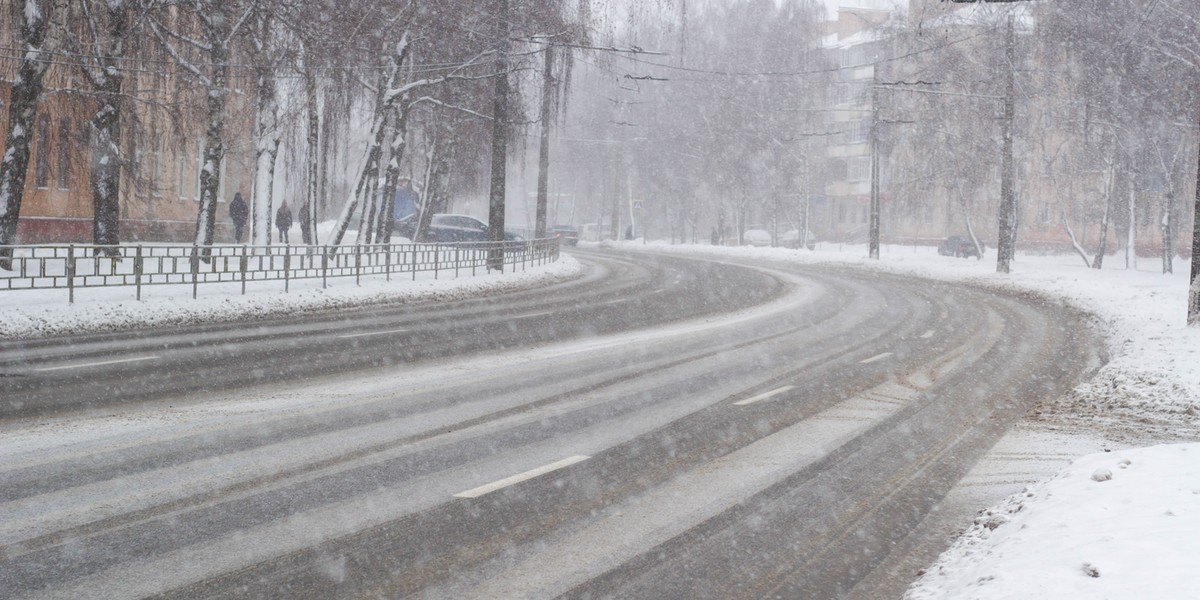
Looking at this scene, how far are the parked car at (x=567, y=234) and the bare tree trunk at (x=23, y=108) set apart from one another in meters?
47.7

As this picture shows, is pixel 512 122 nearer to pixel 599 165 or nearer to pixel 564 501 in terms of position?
pixel 564 501

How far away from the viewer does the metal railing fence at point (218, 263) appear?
1711cm

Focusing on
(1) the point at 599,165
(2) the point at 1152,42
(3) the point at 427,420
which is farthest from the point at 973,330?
(1) the point at 599,165

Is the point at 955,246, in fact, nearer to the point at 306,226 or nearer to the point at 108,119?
the point at 306,226

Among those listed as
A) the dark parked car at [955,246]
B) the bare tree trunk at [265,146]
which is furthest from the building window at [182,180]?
the dark parked car at [955,246]

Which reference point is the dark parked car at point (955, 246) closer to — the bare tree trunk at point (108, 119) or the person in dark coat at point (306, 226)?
the person in dark coat at point (306, 226)

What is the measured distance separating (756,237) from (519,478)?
236ft

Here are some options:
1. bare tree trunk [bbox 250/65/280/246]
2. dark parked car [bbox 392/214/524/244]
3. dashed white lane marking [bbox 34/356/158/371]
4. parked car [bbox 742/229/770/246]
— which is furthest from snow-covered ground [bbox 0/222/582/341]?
parked car [bbox 742/229/770/246]

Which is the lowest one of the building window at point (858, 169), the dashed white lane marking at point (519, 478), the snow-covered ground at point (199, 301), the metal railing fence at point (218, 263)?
the dashed white lane marking at point (519, 478)

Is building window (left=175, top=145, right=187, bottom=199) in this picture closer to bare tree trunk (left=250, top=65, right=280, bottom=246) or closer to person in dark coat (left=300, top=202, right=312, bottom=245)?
person in dark coat (left=300, top=202, right=312, bottom=245)

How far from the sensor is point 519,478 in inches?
270

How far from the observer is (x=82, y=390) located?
995cm

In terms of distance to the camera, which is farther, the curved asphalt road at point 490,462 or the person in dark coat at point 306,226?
the person in dark coat at point 306,226

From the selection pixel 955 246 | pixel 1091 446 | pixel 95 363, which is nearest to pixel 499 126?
pixel 95 363
